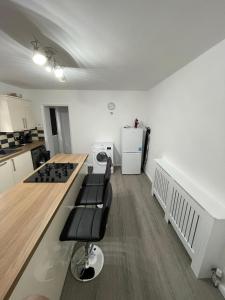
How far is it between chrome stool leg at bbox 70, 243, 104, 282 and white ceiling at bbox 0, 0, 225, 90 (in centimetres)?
202

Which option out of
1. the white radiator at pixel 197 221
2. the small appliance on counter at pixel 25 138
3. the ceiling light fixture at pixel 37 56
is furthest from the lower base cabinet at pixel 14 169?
the white radiator at pixel 197 221

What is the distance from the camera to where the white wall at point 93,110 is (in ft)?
12.5

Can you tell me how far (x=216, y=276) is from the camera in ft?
4.33

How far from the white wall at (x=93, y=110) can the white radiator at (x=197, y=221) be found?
2476 millimetres

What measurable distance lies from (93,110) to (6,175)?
257 centimetres

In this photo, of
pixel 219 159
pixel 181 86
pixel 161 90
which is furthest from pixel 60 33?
pixel 161 90

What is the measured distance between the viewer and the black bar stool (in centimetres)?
120

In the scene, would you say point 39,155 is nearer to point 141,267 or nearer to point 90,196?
point 90,196

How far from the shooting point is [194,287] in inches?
52.7

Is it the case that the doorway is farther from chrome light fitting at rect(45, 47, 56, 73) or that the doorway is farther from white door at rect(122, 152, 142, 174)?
chrome light fitting at rect(45, 47, 56, 73)

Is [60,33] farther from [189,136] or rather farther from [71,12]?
[189,136]

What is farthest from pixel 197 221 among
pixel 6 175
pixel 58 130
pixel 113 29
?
pixel 58 130

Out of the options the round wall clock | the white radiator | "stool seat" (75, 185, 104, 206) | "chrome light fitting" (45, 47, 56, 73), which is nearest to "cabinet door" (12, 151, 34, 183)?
"stool seat" (75, 185, 104, 206)

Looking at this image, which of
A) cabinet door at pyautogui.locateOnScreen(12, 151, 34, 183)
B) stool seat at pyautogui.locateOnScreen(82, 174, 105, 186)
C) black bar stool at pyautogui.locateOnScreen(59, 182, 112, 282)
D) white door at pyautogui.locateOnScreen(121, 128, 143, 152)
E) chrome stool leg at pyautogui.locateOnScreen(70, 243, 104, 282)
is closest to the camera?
black bar stool at pyautogui.locateOnScreen(59, 182, 112, 282)
